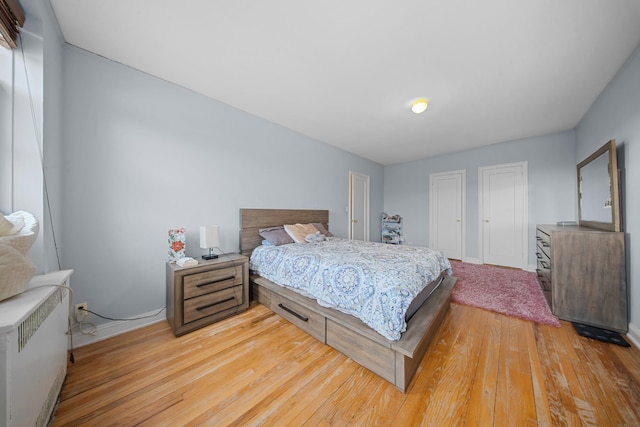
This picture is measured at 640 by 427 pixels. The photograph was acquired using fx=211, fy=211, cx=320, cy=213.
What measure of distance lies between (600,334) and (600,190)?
1.56 m

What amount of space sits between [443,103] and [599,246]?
210 cm

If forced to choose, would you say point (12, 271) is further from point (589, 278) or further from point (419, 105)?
point (589, 278)

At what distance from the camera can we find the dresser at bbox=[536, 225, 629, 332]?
192 cm

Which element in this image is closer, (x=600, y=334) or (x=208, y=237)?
(x=600, y=334)

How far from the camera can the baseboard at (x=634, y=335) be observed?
1720mm

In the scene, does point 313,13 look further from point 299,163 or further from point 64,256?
point 64,256

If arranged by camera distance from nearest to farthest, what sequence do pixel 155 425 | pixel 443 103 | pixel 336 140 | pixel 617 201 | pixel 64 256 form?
pixel 155 425
pixel 64 256
pixel 617 201
pixel 443 103
pixel 336 140

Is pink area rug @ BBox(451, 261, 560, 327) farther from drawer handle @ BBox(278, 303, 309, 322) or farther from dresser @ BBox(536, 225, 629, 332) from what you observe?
drawer handle @ BBox(278, 303, 309, 322)

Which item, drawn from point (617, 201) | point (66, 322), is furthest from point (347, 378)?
point (617, 201)

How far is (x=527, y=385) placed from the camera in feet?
4.42

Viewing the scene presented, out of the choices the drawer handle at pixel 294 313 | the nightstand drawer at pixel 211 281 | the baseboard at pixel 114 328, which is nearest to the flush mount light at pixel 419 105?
the drawer handle at pixel 294 313

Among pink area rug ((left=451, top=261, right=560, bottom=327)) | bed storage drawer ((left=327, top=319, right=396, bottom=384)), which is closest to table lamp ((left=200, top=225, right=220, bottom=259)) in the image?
bed storage drawer ((left=327, top=319, right=396, bottom=384))

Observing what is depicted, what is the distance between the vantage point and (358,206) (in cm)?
490

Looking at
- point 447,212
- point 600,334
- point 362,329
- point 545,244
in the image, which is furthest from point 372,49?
point 447,212
